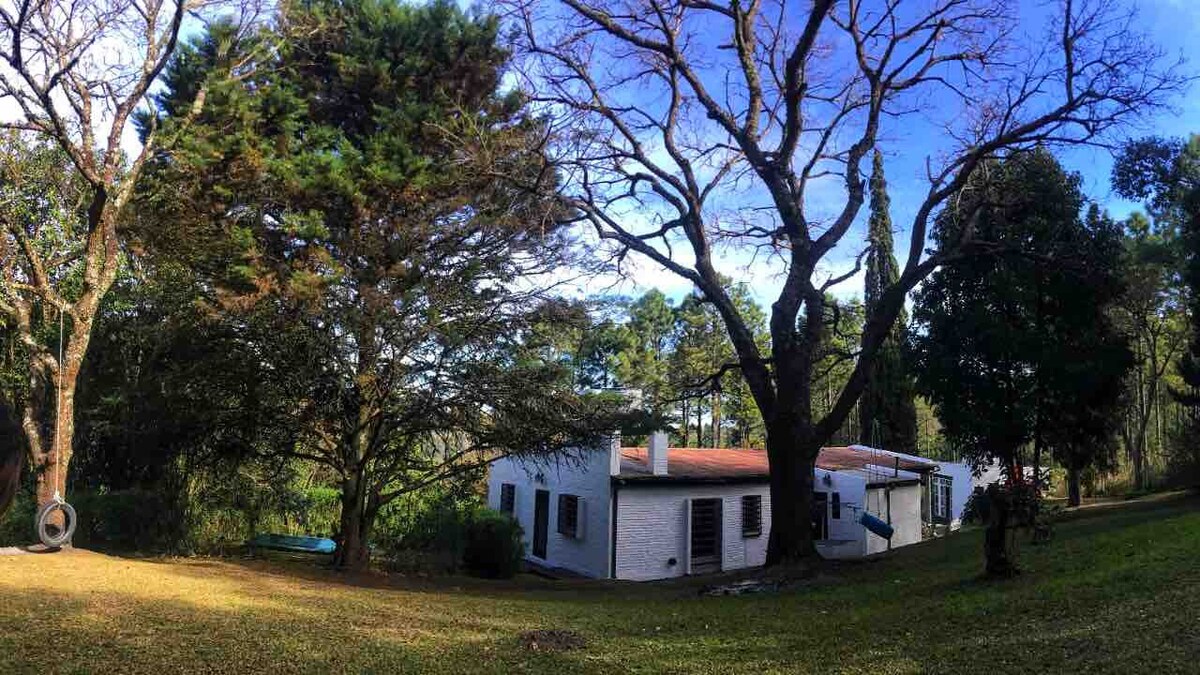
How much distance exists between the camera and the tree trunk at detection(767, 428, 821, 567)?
13312 millimetres

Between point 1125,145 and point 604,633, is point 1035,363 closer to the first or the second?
point 1125,145

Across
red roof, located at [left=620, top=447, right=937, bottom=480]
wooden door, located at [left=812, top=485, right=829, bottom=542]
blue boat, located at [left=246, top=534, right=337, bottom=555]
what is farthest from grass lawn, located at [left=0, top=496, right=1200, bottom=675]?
wooden door, located at [left=812, top=485, right=829, bottom=542]

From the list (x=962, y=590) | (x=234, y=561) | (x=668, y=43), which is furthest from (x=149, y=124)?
(x=962, y=590)

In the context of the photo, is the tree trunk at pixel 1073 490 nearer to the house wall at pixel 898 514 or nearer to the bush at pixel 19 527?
the house wall at pixel 898 514

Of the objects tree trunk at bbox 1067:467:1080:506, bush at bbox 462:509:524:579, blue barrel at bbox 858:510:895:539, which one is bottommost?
bush at bbox 462:509:524:579

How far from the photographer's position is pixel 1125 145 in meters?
14.3

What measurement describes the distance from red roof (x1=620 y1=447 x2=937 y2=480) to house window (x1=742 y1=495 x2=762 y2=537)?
0.78 meters

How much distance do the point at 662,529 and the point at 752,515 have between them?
3.21 m

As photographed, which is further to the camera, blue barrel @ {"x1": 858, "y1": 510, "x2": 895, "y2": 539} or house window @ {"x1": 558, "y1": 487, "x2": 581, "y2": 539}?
house window @ {"x1": 558, "y1": 487, "x2": 581, "y2": 539}

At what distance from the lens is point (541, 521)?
2259 cm

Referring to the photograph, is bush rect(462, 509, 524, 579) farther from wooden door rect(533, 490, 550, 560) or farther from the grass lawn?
the grass lawn

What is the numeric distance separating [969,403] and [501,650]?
13695 mm

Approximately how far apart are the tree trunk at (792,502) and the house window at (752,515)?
769 cm

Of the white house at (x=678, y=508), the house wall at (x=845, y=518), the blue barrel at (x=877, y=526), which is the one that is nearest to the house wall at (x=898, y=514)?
the white house at (x=678, y=508)
